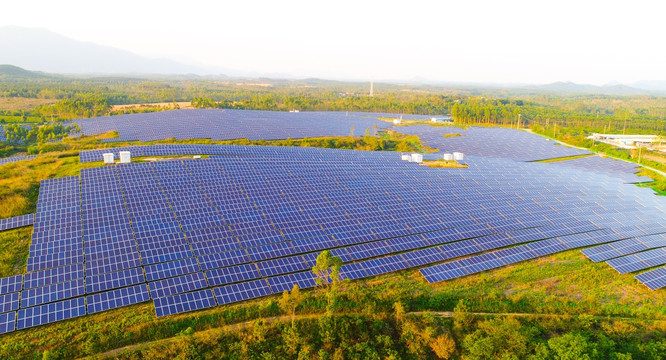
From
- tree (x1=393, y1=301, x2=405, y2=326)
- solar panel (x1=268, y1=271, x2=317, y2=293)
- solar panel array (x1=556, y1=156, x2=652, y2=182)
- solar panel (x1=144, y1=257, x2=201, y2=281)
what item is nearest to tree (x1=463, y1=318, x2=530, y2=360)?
tree (x1=393, y1=301, x2=405, y2=326)

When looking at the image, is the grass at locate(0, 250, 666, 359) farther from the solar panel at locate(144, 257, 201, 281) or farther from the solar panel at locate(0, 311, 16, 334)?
the solar panel at locate(144, 257, 201, 281)

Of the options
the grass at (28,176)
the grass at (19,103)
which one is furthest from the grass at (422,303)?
the grass at (19,103)

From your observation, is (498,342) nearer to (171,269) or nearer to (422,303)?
(422,303)

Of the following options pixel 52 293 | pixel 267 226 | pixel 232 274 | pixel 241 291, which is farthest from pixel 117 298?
pixel 267 226

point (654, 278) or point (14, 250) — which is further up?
point (14, 250)

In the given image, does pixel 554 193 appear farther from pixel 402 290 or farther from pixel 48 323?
pixel 48 323

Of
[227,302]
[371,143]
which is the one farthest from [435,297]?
[371,143]

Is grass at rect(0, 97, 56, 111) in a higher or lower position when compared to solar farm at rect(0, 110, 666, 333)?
higher
